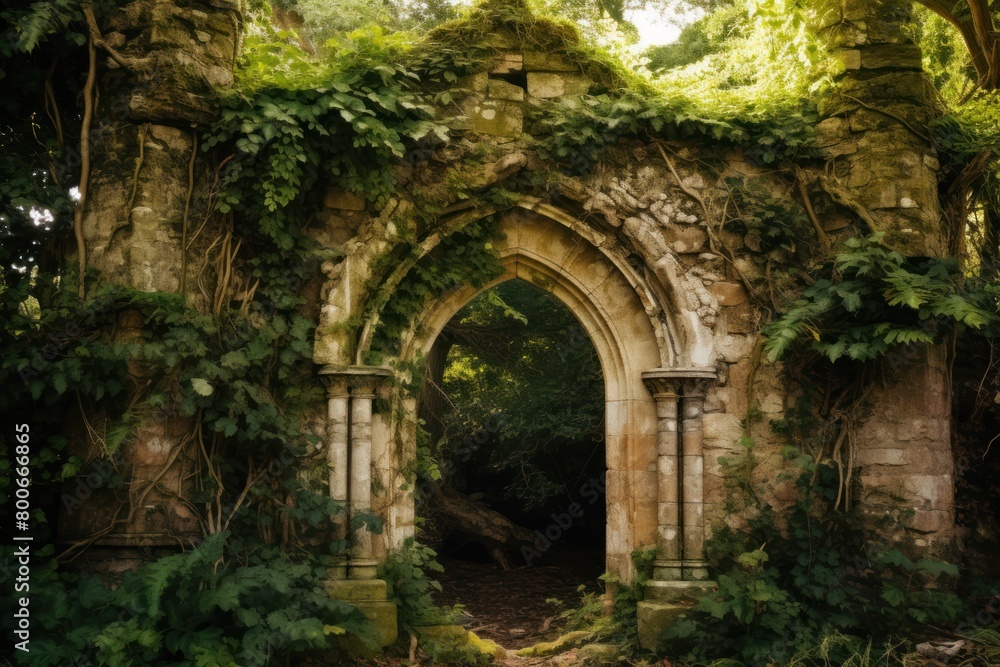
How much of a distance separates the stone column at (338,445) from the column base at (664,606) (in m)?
2.14

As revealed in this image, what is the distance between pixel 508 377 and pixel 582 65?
597cm

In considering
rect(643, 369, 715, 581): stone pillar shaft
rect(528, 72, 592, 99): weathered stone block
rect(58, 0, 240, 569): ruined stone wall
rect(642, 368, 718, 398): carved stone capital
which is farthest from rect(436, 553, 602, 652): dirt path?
rect(528, 72, 592, 99): weathered stone block

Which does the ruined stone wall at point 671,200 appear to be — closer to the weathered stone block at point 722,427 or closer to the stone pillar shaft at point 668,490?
the weathered stone block at point 722,427

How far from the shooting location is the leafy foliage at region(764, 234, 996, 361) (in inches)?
233

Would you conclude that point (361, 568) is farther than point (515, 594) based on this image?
No

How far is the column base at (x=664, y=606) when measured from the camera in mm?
6242

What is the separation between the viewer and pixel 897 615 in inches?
235

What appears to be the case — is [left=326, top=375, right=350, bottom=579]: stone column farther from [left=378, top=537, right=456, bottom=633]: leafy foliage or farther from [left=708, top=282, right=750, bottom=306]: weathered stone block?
[left=708, top=282, right=750, bottom=306]: weathered stone block

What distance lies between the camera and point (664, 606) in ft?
20.6

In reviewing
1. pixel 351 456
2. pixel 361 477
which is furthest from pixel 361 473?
pixel 351 456

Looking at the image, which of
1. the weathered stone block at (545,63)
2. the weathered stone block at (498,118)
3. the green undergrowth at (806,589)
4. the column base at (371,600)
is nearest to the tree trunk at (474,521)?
the column base at (371,600)

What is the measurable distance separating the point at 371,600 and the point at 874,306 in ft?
13.1

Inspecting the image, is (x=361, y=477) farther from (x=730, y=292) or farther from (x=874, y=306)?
(x=874, y=306)
